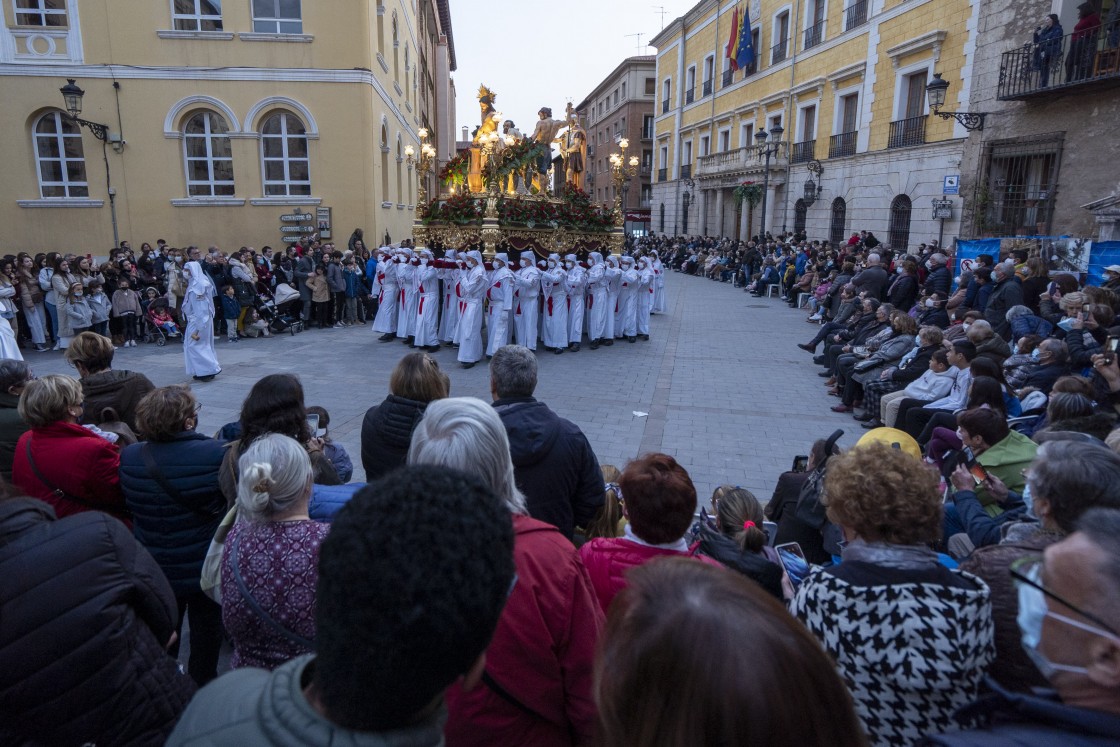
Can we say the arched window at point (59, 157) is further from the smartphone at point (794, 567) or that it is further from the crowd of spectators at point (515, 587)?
the smartphone at point (794, 567)

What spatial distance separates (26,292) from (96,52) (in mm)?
8920

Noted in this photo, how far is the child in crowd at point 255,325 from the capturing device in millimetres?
13203

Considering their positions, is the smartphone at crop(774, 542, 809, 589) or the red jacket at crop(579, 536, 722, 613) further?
the smartphone at crop(774, 542, 809, 589)

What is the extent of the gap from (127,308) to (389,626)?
13296 mm

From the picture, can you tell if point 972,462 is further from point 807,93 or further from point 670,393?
point 807,93

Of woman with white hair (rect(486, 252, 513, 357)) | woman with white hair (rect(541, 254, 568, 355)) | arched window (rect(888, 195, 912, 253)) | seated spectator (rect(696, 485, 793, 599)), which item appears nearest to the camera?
seated spectator (rect(696, 485, 793, 599))

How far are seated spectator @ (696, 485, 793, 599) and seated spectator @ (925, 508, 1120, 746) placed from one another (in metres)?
0.96

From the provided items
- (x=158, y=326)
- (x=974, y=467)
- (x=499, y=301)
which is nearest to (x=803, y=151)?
(x=499, y=301)

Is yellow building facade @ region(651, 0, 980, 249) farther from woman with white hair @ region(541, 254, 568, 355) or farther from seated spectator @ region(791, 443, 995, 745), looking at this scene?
seated spectator @ region(791, 443, 995, 745)

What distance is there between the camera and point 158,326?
1235 centimetres

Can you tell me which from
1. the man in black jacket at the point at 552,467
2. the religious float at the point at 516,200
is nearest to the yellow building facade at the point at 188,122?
the religious float at the point at 516,200

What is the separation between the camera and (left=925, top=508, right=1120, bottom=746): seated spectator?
4.05 feet

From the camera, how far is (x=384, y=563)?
1.05 meters

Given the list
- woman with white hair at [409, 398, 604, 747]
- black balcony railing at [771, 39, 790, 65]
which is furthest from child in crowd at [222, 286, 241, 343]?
black balcony railing at [771, 39, 790, 65]
